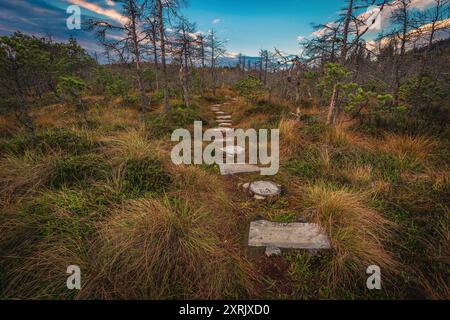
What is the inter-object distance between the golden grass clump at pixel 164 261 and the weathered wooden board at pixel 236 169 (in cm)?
184

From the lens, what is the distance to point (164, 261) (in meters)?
1.91

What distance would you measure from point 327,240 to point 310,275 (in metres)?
0.52

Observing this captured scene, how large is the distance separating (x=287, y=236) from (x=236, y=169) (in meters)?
2.06

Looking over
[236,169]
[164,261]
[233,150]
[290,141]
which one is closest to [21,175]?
[164,261]

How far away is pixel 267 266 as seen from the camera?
2.05 meters

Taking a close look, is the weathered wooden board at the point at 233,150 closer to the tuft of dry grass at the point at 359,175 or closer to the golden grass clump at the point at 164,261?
the tuft of dry grass at the point at 359,175

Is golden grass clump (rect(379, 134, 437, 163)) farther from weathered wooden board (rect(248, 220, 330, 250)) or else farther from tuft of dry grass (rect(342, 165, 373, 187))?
weathered wooden board (rect(248, 220, 330, 250))

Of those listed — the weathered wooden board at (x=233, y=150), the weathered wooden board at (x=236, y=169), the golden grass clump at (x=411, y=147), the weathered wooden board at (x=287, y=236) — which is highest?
the golden grass clump at (x=411, y=147)

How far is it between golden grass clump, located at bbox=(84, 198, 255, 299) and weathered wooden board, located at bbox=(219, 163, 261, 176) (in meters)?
1.84

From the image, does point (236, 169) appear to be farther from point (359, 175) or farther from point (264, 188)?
point (359, 175)

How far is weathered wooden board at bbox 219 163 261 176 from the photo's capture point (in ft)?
13.4

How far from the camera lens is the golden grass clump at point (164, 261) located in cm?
172

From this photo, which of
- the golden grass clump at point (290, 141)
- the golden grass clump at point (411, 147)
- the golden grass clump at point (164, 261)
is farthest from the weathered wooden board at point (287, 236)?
the golden grass clump at point (411, 147)
